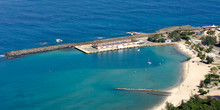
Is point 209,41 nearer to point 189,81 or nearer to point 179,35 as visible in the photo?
point 179,35

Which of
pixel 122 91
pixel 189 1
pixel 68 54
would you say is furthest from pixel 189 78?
pixel 189 1

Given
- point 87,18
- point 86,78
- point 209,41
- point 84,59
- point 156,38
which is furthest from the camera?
point 87,18

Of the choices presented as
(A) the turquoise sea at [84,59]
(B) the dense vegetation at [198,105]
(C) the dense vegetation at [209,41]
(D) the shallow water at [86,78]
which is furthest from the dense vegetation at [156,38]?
(B) the dense vegetation at [198,105]

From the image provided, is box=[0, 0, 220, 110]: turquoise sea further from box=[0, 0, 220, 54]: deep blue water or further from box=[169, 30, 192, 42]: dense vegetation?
box=[169, 30, 192, 42]: dense vegetation

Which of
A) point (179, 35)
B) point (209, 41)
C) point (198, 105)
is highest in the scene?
point (179, 35)

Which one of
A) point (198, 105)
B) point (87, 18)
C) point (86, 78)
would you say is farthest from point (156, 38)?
point (198, 105)

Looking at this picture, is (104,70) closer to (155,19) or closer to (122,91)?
(122,91)

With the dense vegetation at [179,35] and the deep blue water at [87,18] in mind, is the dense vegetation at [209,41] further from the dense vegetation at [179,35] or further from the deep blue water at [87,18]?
the deep blue water at [87,18]
